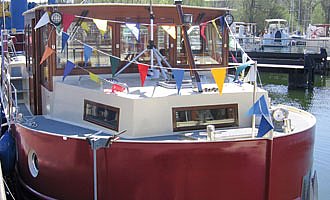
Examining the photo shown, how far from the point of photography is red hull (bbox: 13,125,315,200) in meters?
7.56

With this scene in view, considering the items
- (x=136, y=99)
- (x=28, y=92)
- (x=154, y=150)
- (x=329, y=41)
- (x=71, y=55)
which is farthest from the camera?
(x=329, y=41)

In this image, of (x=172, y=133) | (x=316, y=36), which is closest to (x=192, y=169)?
(x=172, y=133)

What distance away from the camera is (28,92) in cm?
1227

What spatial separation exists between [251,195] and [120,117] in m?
2.59

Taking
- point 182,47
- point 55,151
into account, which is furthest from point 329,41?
point 55,151

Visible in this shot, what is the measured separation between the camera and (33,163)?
31.9ft

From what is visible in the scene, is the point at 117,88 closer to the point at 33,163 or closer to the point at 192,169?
the point at 192,169

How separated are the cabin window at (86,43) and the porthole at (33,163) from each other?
1863 millimetres

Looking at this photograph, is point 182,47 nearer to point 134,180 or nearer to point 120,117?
point 120,117

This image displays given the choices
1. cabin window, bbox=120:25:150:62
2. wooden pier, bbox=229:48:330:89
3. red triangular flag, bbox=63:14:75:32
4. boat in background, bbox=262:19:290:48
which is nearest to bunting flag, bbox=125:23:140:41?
cabin window, bbox=120:25:150:62

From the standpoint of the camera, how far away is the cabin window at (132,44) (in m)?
10.2

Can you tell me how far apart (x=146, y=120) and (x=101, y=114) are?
108cm

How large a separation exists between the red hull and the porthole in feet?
4.95

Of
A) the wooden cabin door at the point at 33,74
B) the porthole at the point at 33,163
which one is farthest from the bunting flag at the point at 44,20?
the porthole at the point at 33,163
